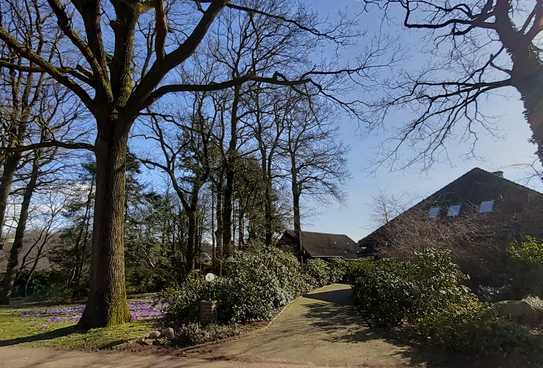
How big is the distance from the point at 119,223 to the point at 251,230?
14.6 metres

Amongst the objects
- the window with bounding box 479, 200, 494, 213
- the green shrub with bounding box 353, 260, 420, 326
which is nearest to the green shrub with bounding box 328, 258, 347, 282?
the window with bounding box 479, 200, 494, 213

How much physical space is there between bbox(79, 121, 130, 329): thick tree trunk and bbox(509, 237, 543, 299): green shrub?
1041 cm

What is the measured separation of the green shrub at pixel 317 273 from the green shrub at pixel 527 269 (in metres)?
9.85

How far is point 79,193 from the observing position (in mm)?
24984

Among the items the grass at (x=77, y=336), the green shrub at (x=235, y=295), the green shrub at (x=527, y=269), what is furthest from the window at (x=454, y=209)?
the grass at (x=77, y=336)

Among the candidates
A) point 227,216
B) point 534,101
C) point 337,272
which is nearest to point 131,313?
point 227,216

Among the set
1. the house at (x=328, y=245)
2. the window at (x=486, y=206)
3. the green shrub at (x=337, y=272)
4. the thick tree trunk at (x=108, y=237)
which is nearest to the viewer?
the thick tree trunk at (x=108, y=237)

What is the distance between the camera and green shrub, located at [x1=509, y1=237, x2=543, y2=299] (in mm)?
9500

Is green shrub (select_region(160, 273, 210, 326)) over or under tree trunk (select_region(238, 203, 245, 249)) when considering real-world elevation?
under

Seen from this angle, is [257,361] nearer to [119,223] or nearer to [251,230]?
[119,223]

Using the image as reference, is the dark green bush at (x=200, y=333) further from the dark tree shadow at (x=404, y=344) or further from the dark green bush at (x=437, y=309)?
the dark green bush at (x=437, y=309)

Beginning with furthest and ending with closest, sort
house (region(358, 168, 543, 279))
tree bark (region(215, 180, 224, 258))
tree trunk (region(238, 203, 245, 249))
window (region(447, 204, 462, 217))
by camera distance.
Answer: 1. tree trunk (region(238, 203, 245, 249))
2. window (region(447, 204, 462, 217))
3. tree bark (region(215, 180, 224, 258))
4. house (region(358, 168, 543, 279))

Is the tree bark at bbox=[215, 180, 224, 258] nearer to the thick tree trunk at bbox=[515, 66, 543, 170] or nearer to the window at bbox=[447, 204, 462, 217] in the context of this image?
the window at bbox=[447, 204, 462, 217]

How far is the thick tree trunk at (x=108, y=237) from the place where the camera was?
851 centimetres
